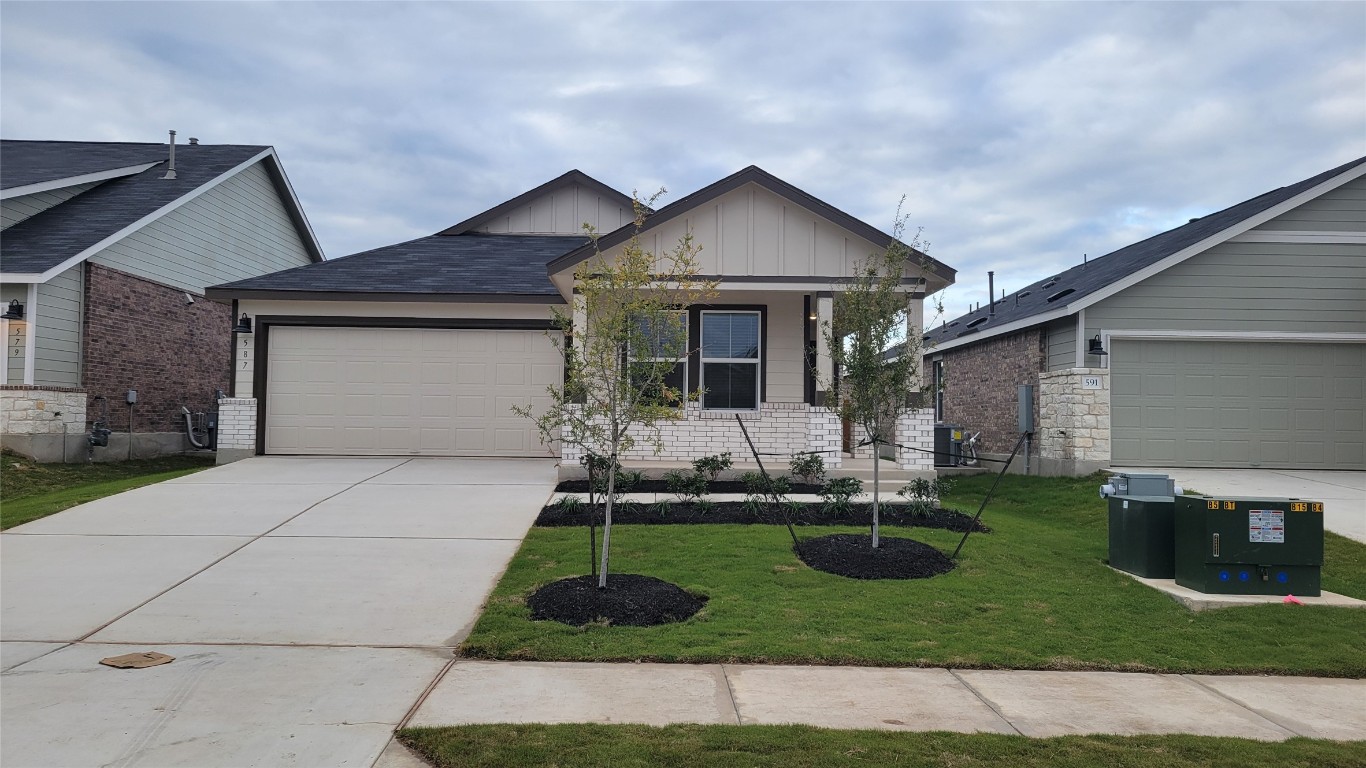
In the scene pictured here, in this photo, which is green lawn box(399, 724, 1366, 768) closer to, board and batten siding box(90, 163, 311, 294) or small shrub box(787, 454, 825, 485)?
small shrub box(787, 454, 825, 485)

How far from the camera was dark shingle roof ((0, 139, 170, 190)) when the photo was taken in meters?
16.9

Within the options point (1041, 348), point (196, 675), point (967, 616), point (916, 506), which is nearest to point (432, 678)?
point (196, 675)

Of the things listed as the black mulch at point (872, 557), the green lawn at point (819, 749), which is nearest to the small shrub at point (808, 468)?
the black mulch at point (872, 557)

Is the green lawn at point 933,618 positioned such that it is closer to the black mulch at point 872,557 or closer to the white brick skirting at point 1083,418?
the black mulch at point 872,557

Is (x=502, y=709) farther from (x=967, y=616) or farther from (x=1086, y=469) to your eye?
(x=1086, y=469)

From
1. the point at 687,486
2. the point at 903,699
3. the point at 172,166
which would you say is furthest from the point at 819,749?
the point at 172,166

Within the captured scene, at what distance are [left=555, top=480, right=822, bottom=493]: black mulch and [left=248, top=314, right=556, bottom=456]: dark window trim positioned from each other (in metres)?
3.80

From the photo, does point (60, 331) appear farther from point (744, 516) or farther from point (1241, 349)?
point (1241, 349)

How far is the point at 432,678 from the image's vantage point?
4.99 meters

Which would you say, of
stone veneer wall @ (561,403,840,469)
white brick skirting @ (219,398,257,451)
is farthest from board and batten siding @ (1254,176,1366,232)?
white brick skirting @ (219,398,257,451)

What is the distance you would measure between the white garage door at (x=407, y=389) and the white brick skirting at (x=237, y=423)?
0.41 metres

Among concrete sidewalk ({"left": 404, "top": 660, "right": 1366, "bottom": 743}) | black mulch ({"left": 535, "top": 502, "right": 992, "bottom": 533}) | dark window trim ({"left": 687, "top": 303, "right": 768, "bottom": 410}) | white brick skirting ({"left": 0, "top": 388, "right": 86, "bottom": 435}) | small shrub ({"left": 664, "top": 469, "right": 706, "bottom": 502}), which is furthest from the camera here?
white brick skirting ({"left": 0, "top": 388, "right": 86, "bottom": 435})

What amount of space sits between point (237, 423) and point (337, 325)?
2377 mm

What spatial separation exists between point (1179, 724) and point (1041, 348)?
489 inches
